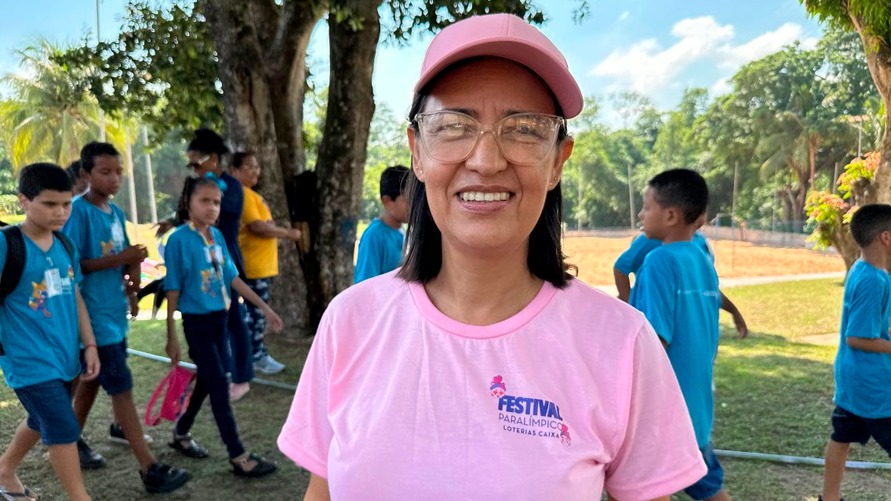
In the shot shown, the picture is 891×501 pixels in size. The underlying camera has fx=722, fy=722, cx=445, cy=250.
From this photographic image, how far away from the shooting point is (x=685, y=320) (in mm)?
3197

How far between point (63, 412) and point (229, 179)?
9.20 feet

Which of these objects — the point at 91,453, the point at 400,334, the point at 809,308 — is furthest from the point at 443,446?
the point at 809,308

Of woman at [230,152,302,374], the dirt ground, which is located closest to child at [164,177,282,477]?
woman at [230,152,302,374]

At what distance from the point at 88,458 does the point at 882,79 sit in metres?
8.68

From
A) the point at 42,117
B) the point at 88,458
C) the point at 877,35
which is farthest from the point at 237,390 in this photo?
the point at 42,117

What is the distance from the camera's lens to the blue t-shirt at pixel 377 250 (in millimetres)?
A: 4562

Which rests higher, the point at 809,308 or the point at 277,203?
the point at 277,203

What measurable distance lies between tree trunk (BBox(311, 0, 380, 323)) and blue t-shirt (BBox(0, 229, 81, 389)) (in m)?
4.70

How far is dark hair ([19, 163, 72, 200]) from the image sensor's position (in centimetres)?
356

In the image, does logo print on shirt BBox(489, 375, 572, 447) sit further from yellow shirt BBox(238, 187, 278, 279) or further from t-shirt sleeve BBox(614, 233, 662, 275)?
yellow shirt BBox(238, 187, 278, 279)

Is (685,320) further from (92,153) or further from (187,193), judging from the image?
(92,153)

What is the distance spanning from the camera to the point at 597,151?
60.9 metres

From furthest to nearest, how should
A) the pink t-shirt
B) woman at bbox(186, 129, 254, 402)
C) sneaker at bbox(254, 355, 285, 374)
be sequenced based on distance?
1. sneaker at bbox(254, 355, 285, 374)
2. woman at bbox(186, 129, 254, 402)
3. the pink t-shirt

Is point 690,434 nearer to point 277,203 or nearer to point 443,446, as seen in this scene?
point 443,446
